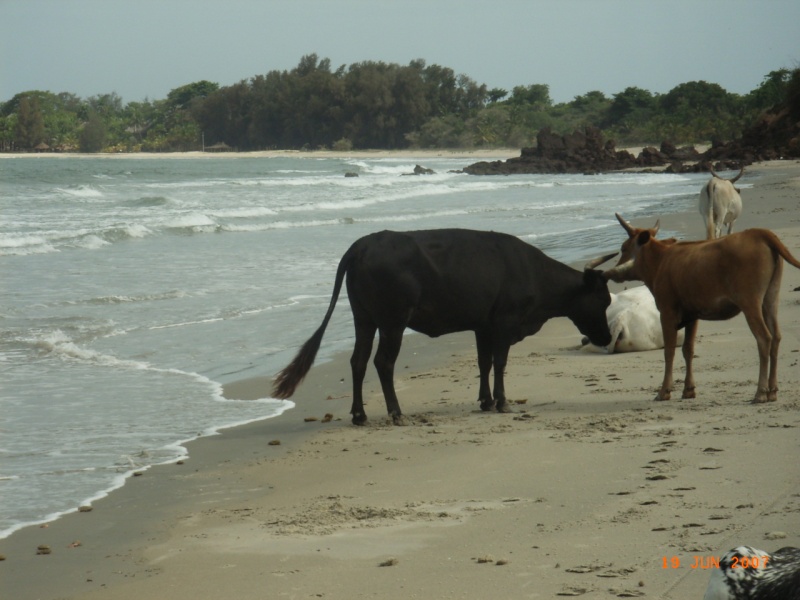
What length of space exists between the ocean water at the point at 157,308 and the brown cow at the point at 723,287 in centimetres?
313

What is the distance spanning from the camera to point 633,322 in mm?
9789

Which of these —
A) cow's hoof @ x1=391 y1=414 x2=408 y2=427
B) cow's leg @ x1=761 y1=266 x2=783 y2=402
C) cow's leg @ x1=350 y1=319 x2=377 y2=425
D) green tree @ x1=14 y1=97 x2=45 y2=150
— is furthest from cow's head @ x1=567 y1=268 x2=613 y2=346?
green tree @ x1=14 y1=97 x2=45 y2=150

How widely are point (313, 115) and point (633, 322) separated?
135438mm

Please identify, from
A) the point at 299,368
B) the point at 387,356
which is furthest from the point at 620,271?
the point at 299,368

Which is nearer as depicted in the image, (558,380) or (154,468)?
(154,468)

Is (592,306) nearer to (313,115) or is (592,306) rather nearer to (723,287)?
(723,287)

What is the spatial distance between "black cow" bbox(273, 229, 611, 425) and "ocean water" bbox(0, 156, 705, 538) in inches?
41.1

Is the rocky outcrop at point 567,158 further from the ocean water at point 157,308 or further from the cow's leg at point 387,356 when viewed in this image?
the cow's leg at point 387,356

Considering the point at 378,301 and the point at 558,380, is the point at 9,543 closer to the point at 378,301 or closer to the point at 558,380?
the point at 378,301

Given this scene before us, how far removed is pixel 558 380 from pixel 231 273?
9422 millimetres

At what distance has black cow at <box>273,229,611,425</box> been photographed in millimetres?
8031

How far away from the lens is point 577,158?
2731 inches

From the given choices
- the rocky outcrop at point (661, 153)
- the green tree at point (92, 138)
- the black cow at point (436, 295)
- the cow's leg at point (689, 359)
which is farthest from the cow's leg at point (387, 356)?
the green tree at point (92, 138)

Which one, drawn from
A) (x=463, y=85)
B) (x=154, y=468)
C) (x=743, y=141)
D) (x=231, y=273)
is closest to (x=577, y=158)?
(x=743, y=141)
